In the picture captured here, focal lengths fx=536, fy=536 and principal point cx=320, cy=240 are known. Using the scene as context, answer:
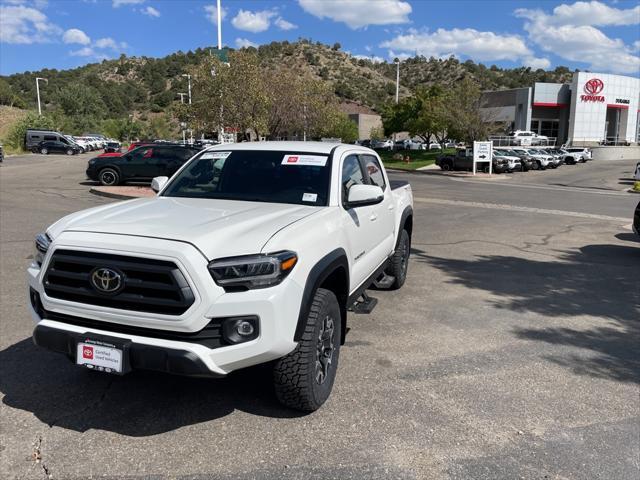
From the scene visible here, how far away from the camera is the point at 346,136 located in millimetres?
75938

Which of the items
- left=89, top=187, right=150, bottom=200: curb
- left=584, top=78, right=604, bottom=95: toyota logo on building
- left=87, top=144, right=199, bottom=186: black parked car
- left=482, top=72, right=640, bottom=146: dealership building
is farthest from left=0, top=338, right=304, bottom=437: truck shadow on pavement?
left=584, top=78, right=604, bottom=95: toyota logo on building

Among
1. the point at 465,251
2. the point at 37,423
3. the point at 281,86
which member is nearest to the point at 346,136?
the point at 281,86

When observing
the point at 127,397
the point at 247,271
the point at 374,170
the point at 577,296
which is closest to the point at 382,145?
the point at 577,296

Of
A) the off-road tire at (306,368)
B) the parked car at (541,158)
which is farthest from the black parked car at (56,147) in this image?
the off-road tire at (306,368)

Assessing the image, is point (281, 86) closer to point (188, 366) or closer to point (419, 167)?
point (419, 167)

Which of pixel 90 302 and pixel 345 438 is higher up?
pixel 90 302

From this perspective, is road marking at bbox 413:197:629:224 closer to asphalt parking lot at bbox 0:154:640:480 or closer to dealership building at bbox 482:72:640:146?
asphalt parking lot at bbox 0:154:640:480

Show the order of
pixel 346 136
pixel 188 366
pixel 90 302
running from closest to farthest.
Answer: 1. pixel 188 366
2. pixel 90 302
3. pixel 346 136

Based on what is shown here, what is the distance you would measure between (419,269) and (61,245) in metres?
5.64

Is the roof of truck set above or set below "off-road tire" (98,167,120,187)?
above

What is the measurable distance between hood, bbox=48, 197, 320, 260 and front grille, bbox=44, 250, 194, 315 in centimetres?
18

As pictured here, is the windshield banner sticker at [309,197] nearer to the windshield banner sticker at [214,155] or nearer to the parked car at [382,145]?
the windshield banner sticker at [214,155]

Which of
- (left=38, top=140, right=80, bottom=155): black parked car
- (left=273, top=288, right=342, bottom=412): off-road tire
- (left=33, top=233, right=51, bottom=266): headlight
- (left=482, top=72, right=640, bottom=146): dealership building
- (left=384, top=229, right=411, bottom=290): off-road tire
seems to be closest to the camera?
(left=273, top=288, right=342, bottom=412): off-road tire

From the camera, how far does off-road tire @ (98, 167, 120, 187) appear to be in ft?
63.2
